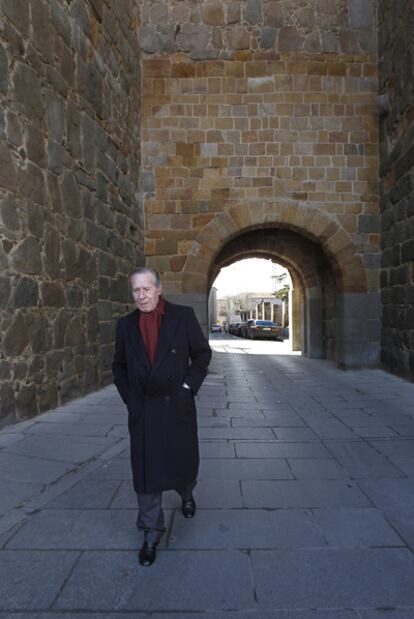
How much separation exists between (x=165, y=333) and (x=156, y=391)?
1.01ft

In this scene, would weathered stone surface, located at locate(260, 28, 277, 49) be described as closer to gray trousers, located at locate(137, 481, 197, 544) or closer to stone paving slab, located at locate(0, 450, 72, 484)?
stone paving slab, located at locate(0, 450, 72, 484)

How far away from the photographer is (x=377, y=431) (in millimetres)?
4320

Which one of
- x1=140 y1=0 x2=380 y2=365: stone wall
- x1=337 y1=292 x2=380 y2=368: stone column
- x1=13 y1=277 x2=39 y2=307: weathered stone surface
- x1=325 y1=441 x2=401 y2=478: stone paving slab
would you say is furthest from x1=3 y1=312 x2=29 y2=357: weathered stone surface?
x1=337 y1=292 x2=380 y2=368: stone column

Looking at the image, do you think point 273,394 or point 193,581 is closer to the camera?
point 193,581

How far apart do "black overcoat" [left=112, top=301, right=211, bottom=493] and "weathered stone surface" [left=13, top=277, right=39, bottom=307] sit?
8.77 ft

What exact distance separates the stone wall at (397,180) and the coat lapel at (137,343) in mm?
6056

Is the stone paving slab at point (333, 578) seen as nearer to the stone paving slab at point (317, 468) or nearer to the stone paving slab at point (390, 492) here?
the stone paving slab at point (390, 492)

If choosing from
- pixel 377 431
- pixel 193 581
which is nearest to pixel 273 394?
pixel 377 431

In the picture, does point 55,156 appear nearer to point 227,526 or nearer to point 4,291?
point 4,291

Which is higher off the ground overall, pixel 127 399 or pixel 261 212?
pixel 261 212

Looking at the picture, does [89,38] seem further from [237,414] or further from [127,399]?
[127,399]

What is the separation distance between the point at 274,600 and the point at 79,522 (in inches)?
47.9

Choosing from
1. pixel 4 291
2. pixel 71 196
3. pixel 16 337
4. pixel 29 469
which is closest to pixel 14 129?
pixel 71 196

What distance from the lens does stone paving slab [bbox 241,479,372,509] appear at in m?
2.72
